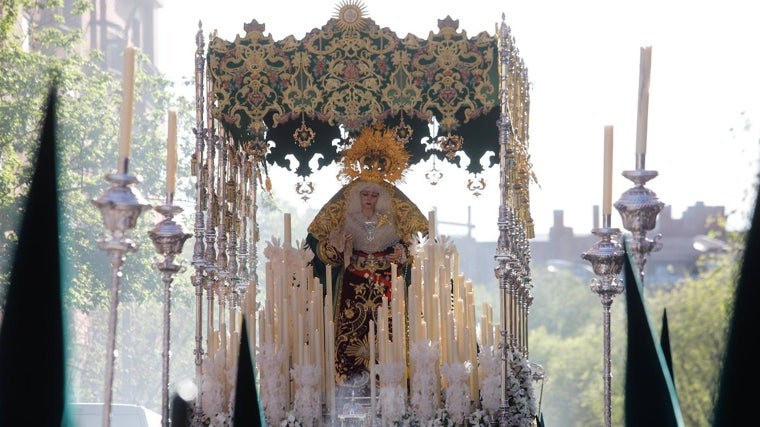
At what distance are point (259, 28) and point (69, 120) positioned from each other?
18420 millimetres

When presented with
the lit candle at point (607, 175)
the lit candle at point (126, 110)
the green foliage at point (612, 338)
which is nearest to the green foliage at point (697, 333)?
the green foliage at point (612, 338)

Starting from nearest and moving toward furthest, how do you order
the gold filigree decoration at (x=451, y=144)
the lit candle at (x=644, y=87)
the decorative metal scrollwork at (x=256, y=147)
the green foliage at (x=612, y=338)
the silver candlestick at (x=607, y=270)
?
the lit candle at (x=644, y=87)
the silver candlestick at (x=607, y=270)
the decorative metal scrollwork at (x=256, y=147)
the gold filigree decoration at (x=451, y=144)
the green foliage at (x=612, y=338)

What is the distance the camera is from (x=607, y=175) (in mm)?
10508

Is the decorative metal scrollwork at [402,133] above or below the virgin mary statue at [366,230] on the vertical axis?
above

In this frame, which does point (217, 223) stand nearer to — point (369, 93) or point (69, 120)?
point (369, 93)

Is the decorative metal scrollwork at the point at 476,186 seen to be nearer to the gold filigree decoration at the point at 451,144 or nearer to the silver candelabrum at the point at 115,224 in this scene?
the gold filigree decoration at the point at 451,144

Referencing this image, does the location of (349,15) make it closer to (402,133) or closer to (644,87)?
(402,133)

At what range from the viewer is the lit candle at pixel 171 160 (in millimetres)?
10543

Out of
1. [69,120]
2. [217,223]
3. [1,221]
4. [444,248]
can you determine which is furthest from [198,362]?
[69,120]

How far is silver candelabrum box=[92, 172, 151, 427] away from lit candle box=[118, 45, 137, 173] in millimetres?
106

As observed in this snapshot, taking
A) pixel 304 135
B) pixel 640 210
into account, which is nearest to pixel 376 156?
pixel 304 135

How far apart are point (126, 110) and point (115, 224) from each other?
73 cm

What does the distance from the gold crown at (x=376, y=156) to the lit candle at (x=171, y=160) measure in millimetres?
3732

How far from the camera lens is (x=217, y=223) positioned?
1398cm
